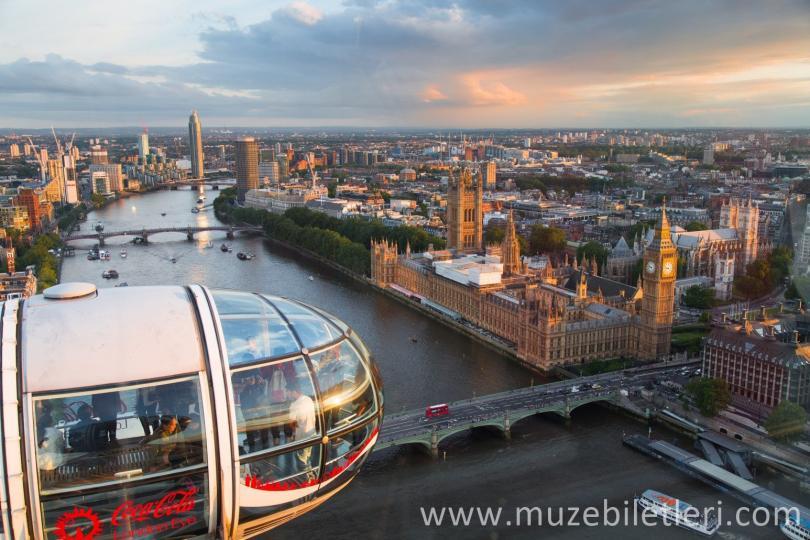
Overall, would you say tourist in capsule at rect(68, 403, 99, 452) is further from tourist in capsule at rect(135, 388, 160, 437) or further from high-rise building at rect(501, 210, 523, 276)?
high-rise building at rect(501, 210, 523, 276)

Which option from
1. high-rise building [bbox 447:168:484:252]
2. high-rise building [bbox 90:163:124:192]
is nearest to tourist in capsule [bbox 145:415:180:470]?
high-rise building [bbox 447:168:484:252]

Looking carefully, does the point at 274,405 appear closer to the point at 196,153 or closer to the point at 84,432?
the point at 84,432

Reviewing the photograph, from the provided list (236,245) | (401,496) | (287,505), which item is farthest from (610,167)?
(287,505)

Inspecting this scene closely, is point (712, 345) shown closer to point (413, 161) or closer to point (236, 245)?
point (236, 245)

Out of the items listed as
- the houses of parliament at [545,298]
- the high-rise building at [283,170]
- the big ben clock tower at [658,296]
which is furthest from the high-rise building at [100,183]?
the big ben clock tower at [658,296]

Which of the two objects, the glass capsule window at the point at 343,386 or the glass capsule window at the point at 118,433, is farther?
the glass capsule window at the point at 343,386

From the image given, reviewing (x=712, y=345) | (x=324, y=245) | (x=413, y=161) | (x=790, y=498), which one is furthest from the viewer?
(x=413, y=161)

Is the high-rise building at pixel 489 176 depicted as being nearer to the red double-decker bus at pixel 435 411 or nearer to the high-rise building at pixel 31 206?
the high-rise building at pixel 31 206
